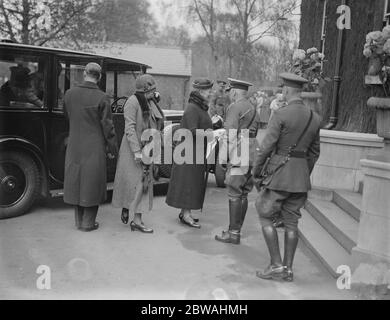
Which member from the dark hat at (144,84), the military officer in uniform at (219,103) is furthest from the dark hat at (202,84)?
the military officer in uniform at (219,103)

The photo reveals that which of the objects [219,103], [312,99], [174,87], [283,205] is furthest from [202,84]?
[174,87]

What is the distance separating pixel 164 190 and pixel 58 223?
2.65 meters

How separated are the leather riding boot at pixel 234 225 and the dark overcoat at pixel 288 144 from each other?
1.20m

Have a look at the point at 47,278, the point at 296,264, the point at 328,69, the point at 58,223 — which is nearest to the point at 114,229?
the point at 58,223

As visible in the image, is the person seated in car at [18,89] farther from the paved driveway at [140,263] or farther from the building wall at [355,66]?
the building wall at [355,66]

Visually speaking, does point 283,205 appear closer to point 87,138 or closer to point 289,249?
point 289,249

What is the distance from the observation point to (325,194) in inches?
270

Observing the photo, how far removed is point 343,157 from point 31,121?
446 centimetres

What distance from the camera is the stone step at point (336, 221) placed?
5182mm

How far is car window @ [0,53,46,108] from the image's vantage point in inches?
239

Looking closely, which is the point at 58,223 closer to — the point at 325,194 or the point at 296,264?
the point at 296,264

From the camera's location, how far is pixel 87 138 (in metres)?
5.70

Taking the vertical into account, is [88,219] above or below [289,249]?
below

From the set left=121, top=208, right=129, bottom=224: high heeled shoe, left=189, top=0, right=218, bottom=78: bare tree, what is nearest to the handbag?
left=121, top=208, right=129, bottom=224: high heeled shoe
